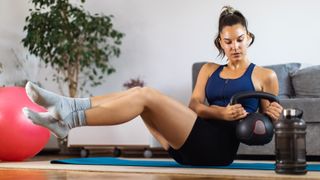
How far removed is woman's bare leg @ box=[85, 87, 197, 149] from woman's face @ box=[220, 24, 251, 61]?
14.4 inches

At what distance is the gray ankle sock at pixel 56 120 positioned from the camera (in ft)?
7.16

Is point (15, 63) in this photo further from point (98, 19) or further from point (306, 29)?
point (306, 29)

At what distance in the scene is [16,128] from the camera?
3.50m

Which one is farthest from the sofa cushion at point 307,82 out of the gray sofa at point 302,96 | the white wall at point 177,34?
the white wall at point 177,34

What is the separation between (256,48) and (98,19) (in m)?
1.59

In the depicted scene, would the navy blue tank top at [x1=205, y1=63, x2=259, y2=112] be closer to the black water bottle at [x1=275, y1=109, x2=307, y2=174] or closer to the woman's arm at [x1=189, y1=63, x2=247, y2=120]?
the woman's arm at [x1=189, y1=63, x2=247, y2=120]

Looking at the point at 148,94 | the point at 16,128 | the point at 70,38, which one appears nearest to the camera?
the point at 148,94

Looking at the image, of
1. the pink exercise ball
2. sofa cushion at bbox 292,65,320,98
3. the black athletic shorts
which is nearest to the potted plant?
the pink exercise ball

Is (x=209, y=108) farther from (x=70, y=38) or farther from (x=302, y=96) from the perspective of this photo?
(x=70, y=38)

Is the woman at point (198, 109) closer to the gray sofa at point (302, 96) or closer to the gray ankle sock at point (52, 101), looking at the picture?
the gray ankle sock at point (52, 101)

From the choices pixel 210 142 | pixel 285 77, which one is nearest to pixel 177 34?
pixel 285 77

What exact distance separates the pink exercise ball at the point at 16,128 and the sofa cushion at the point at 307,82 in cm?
210

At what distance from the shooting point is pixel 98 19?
5.30 metres

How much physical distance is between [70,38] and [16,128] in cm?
195
